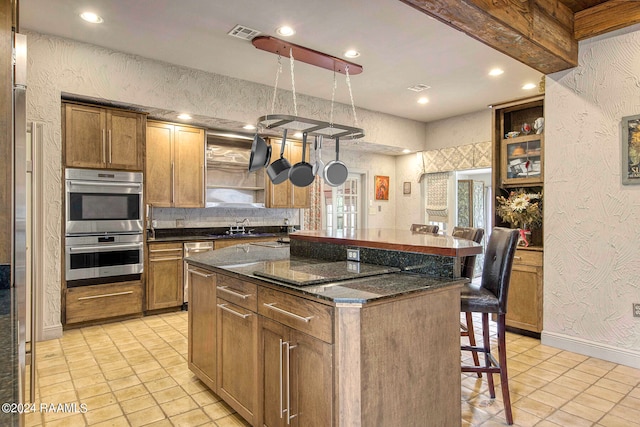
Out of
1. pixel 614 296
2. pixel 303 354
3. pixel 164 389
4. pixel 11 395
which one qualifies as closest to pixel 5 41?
pixel 11 395

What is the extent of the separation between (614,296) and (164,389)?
11.8 feet

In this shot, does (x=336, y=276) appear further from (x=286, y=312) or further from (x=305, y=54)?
(x=305, y=54)

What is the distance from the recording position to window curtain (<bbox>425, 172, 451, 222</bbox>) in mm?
6746

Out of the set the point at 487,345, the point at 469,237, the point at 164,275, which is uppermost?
the point at 469,237

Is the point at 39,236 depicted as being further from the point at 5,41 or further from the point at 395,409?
the point at 395,409

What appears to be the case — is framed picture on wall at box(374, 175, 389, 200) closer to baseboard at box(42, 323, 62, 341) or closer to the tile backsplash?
the tile backsplash

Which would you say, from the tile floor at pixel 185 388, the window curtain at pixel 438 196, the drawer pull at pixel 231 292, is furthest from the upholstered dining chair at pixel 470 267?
the window curtain at pixel 438 196

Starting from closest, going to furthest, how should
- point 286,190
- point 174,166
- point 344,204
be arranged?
1. point 174,166
2. point 286,190
3. point 344,204

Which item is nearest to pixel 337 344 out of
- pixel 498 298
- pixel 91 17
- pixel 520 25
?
pixel 498 298

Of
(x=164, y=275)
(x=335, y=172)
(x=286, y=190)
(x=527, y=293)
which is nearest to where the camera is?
Result: (x=335, y=172)

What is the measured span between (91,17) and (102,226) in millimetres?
2019

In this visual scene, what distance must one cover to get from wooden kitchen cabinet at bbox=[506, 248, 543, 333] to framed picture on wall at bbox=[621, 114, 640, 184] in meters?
0.99

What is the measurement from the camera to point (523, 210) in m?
3.95

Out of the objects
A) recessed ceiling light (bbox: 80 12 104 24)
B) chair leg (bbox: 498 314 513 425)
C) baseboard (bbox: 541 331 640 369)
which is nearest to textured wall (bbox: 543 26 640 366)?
baseboard (bbox: 541 331 640 369)
